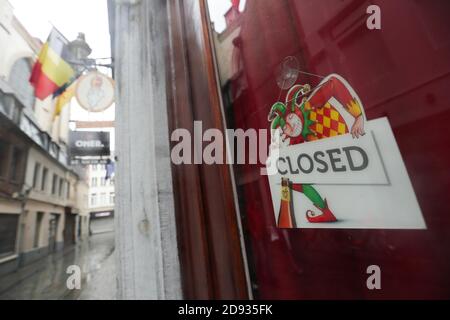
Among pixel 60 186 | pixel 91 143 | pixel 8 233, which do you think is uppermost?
pixel 60 186

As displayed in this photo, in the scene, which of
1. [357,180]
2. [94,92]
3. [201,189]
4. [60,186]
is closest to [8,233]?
[60,186]

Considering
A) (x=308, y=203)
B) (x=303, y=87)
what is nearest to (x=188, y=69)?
(x=303, y=87)

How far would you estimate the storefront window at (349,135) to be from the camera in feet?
1.33

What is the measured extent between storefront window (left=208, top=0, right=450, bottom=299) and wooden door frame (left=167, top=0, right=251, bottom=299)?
0.21 ft

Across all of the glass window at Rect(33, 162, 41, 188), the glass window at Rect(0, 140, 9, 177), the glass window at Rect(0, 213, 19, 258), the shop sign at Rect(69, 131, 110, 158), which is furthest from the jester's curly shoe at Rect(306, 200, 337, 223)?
the glass window at Rect(33, 162, 41, 188)

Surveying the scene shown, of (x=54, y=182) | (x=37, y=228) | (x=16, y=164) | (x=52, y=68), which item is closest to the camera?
(x=52, y=68)

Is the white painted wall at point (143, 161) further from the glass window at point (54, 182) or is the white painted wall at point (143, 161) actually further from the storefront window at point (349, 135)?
the glass window at point (54, 182)

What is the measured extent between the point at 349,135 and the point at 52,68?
3.90 m

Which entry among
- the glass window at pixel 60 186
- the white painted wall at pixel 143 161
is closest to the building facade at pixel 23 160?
the glass window at pixel 60 186

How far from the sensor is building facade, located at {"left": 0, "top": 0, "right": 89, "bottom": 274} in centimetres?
877

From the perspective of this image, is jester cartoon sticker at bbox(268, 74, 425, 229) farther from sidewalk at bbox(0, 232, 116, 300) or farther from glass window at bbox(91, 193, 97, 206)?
glass window at bbox(91, 193, 97, 206)

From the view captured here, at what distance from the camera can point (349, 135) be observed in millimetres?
525

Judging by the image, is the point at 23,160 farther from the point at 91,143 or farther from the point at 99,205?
the point at 99,205
